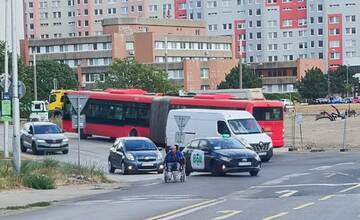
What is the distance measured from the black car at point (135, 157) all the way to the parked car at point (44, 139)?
11.2 meters

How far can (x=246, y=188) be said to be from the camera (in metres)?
27.5

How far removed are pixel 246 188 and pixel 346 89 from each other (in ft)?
352

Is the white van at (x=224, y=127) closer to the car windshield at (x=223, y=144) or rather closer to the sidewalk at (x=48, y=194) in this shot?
the car windshield at (x=223, y=144)

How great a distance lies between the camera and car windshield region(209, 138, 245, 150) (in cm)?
3503

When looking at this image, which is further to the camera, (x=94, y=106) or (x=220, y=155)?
(x=94, y=106)

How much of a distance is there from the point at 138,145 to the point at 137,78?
51.2 m

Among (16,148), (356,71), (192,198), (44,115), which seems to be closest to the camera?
(192,198)

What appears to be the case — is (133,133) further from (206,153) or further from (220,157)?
(220,157)

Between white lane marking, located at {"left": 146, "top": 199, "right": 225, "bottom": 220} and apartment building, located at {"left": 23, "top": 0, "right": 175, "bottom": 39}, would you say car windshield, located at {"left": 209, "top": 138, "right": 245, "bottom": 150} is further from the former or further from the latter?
apartment building, located at {"left": 23, "top": 0, "right": 175, "bottom": 39}

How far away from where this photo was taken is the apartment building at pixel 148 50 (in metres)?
122

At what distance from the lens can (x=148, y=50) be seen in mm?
125438

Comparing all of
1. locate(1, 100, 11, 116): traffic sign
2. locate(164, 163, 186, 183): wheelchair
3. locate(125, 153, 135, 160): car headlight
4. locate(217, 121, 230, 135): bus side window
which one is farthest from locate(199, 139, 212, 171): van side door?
locate(217, 121, 230, 135): bus side window

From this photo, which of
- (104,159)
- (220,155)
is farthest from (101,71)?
(220,155)

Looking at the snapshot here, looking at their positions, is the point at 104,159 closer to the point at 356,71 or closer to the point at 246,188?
the point at 246,188
